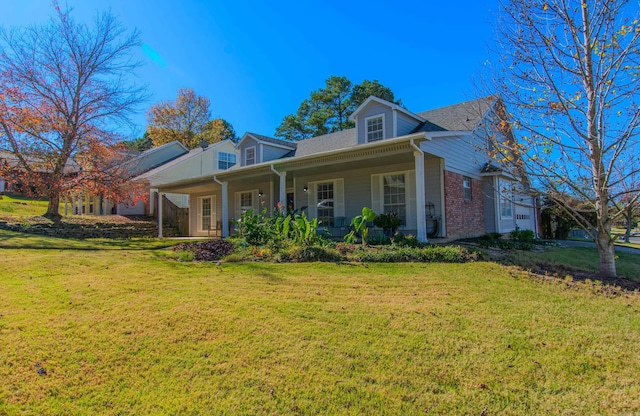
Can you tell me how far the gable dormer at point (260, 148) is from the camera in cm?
1625

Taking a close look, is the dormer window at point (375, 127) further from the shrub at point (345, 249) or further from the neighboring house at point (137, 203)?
the neighboring house at point (137, 203)

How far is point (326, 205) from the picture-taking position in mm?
14023

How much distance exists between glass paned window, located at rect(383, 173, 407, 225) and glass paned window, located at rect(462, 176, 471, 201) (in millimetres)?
2240

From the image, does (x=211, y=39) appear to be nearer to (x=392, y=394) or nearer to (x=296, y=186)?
(x=296, y=186)

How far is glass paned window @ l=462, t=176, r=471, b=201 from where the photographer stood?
1238 cm

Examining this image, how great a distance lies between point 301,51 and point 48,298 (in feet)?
49.0

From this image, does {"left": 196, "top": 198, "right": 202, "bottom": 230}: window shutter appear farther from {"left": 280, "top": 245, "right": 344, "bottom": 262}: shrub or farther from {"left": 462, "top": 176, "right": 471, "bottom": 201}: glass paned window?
{"left": 462, "top": 176, "right": 471, "bottom": 201}: glass paned window

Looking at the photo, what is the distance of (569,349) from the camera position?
3.38 metres

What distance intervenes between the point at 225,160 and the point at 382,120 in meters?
15.1

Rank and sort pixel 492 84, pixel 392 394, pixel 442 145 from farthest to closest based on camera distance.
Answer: pixel 442 145 < pixel 492 84 < pixel 392 394

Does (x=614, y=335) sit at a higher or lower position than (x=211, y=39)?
lower

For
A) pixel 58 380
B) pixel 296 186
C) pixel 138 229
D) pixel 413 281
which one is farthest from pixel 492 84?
pixel 138 229

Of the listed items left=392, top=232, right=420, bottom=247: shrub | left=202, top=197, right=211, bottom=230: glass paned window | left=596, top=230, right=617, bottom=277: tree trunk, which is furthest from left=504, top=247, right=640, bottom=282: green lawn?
left=202, top=197, right=211, bottom=230: glass paned window

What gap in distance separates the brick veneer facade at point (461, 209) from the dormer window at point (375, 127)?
8.71ft
